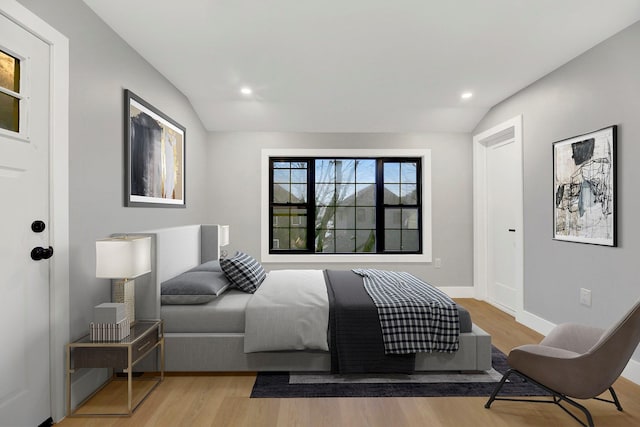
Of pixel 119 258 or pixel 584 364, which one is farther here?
pixel 119 258

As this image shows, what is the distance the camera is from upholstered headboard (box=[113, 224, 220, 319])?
2562 millimetres

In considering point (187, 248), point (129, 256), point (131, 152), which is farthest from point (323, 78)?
point (129, 256)

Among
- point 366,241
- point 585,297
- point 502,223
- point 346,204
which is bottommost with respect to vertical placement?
point 585,297

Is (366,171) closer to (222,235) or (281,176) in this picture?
(281,176)

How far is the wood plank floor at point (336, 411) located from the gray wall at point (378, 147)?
2634 millimetres

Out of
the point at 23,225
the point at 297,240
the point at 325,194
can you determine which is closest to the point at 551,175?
the point at 325,194

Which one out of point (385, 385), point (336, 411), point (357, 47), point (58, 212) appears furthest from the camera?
point (357, 47)

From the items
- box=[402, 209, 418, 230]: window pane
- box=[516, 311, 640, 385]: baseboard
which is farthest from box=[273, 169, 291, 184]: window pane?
box=[516, 311, 640, 385]: baseboard

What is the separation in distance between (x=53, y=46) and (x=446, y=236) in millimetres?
4681

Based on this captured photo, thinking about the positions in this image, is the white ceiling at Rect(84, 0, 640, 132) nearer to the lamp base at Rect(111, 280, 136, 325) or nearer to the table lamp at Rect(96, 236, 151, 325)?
the table lamp at Rect(96, 236, 151, 325)

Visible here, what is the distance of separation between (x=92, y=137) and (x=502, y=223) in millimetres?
4442

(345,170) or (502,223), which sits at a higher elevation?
(345,170)

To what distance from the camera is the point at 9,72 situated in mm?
1767

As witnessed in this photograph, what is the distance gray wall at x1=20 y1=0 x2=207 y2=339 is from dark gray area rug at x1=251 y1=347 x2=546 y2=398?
1333 millimetres
